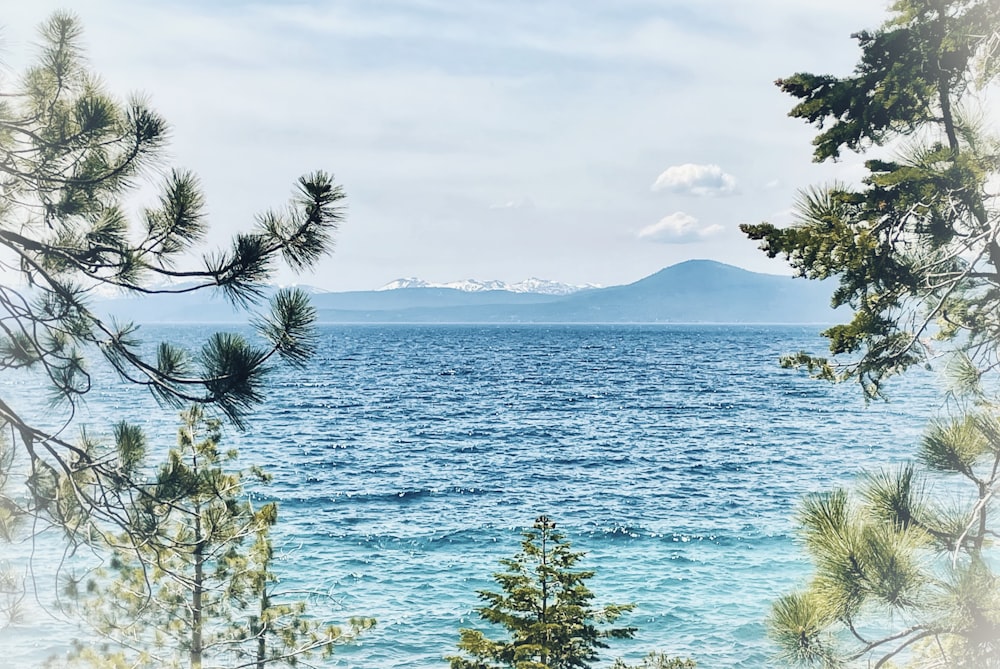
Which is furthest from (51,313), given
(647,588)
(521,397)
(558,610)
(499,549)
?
(521,397)

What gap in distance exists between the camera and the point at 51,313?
5.61 metres

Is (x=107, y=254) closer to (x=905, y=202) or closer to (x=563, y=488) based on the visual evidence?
(x=905, y=202)

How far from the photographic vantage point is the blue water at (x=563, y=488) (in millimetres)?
19141

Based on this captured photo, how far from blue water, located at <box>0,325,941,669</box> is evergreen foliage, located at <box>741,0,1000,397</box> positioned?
1.75m

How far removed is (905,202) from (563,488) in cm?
2760

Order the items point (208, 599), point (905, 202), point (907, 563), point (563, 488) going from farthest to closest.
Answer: point (563, 488), point (208, 599), point (905, 202), point (907, 563)

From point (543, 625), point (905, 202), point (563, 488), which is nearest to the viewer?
point (905, 202)

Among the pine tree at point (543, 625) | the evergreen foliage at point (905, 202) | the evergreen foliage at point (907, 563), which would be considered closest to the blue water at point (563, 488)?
the evergreen foliage at point (907, 563)

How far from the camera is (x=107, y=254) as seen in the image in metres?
5.64

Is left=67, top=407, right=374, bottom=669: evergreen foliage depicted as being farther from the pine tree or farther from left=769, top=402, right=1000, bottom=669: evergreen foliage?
left=769, top=402, right=1000, bottom=669: evergreen foliage

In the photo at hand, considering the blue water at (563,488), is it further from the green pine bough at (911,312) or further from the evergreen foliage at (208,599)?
the evergreen foliage at (208,599)

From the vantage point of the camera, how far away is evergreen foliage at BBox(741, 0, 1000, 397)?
20.3ft

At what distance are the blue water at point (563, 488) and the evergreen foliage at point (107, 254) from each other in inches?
25.0

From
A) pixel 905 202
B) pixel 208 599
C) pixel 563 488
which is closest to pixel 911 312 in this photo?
pixel 905 202
